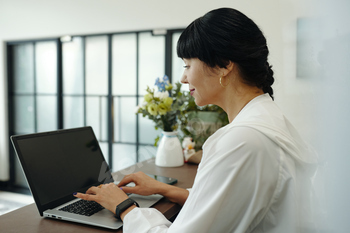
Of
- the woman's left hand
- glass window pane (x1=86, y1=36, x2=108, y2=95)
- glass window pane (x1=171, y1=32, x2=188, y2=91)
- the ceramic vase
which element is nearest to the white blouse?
the woman's left hand

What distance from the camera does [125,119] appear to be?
11.0ft

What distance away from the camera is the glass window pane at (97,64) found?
335 cm

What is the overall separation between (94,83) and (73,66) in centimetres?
36

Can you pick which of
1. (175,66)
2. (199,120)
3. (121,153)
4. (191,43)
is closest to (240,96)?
(191,43)

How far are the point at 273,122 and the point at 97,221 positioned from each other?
0.55 m

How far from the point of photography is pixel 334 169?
1.24ft

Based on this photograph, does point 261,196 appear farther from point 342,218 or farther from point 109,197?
point 109,197

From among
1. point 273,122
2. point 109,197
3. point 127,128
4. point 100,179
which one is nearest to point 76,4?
point 127,128

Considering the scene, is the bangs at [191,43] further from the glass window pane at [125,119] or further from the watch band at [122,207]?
the glass window pane at [125,119]

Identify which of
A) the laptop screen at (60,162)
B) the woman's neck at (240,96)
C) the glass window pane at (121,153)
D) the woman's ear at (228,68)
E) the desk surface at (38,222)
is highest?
the woman's ear at (228,68)

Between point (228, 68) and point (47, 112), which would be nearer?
point (228, 68)

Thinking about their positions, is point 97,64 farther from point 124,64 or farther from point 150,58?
point 150,58

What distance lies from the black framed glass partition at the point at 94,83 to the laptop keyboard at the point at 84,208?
1.88 meters

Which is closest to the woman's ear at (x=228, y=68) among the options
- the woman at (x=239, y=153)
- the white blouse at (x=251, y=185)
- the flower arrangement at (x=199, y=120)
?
the woman at (x=239, y=153)
